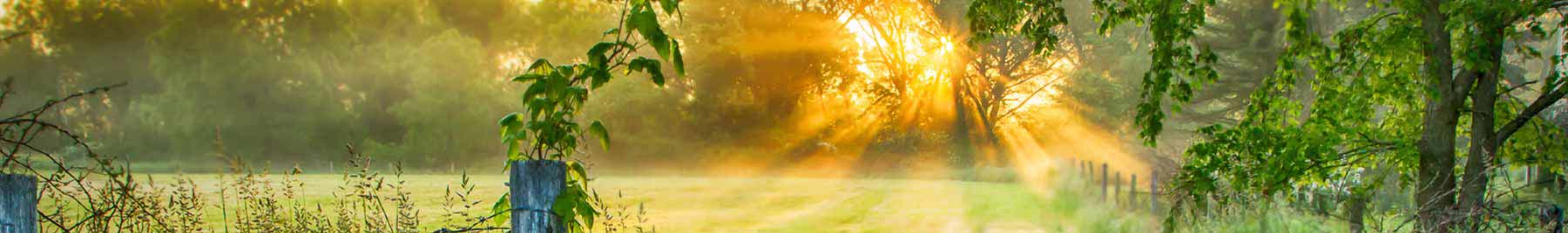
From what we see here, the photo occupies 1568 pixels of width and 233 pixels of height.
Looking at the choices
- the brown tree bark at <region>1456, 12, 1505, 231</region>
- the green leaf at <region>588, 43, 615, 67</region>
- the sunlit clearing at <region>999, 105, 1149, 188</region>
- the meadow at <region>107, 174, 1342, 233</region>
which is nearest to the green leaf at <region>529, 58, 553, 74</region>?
the green leaf at <region>588, 43, 615, 67</region>

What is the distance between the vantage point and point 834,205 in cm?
1579

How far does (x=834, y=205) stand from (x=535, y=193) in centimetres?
1338

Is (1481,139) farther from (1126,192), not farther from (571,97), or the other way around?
(1126,192)

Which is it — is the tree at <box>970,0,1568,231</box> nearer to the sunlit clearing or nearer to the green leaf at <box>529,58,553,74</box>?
the green leaf at <box>529,58,553,74</box>

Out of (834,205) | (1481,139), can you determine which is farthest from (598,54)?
(834,205)

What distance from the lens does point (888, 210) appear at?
14.7 m

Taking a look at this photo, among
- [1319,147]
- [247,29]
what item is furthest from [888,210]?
[247,29]

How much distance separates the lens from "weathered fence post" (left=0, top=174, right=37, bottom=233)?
299 cm

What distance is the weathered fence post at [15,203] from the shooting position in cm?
299

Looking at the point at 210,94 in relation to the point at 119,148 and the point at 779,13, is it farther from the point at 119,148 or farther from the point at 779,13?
the point at 779,13

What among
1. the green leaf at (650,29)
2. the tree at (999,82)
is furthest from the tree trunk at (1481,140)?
the tree at (999,82)

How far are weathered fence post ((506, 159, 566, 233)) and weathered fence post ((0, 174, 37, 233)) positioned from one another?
1.70 m

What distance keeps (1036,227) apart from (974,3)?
6944mm

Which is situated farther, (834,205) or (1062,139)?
(1062,139)
